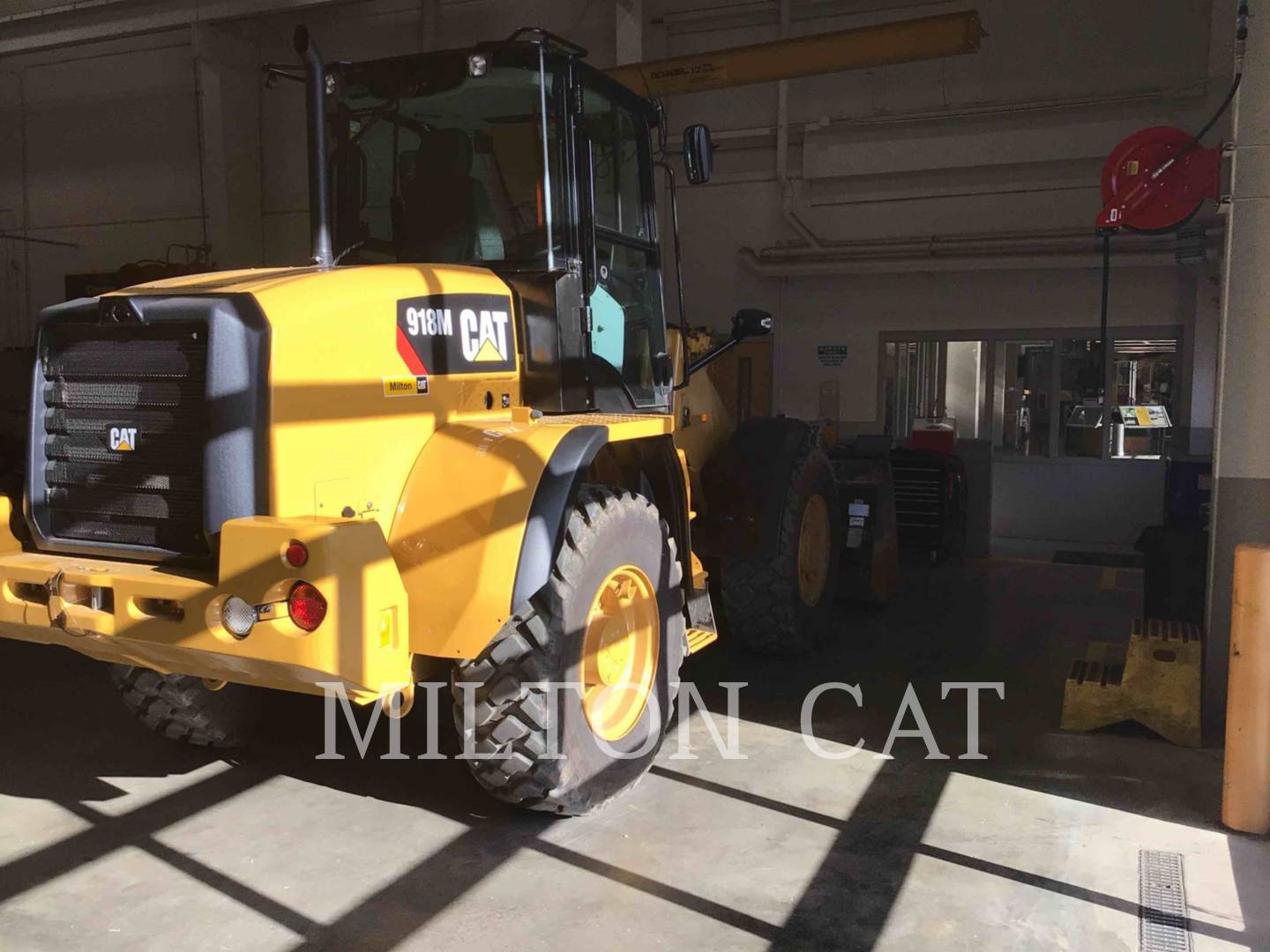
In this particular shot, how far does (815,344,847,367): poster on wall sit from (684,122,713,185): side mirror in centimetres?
701

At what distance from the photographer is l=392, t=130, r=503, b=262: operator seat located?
13.5ft

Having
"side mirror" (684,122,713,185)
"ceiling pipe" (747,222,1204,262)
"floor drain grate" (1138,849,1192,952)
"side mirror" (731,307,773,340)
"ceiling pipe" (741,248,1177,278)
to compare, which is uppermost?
"ceiling pipe" (747,222,1204,262)

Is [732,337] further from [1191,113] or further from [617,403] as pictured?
[1191,113]

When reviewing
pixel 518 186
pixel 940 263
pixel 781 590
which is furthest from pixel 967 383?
pixel 518 186

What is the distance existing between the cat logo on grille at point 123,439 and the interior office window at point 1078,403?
369 inches

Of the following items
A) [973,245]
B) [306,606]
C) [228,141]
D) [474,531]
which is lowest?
[306,606]

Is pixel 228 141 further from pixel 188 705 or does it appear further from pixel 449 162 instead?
pixel 188 705

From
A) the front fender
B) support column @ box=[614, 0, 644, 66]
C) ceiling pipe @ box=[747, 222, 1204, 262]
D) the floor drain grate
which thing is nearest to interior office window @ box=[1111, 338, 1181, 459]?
ceiling pipe @ box=[747, 222, 1204, 262]

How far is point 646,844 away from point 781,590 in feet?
7.12

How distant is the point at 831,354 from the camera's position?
37.8 feet

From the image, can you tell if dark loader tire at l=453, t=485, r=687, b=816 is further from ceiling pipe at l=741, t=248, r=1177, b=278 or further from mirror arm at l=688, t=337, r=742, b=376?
ceiling pipe at l=741, t=248, r=1177, b=278

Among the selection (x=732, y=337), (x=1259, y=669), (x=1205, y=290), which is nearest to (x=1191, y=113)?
(x=1205, y=290)

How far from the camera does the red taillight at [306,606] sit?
2.81m

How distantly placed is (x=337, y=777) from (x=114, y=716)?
138cm
